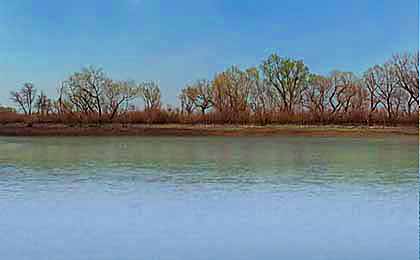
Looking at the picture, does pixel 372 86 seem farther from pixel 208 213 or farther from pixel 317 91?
pixel 208 213

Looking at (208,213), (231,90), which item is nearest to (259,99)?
(231,90)

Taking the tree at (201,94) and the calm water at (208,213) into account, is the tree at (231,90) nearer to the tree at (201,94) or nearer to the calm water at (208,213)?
the tree at (201,94)

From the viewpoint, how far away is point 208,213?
5.49 meters

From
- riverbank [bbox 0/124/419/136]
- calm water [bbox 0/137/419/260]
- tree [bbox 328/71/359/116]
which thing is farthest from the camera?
tree [bbox 328/71/359/116]

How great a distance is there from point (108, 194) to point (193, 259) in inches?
124

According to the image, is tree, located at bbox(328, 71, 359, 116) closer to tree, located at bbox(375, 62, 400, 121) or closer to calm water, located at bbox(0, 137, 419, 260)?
→ tree, located at bbox(375, 62, 400, 121)

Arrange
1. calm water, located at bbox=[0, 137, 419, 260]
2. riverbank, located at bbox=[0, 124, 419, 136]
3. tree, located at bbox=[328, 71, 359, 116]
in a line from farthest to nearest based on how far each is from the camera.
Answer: tree, located at bbox=[328, 71, 359, 116], riverbank, located at bbox=[0, 124, 419, 136], calm water, located at bbox=[0, 137, 419, 260]

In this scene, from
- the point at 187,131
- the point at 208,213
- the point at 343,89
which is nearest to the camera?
the point at 208,213

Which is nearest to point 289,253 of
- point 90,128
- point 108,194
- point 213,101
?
point 108,194

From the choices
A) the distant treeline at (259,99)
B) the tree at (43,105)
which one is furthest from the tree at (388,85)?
the tree at (43,105)

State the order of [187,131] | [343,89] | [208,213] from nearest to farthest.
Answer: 1. [208,213]
2. [187,131]
3. [343,89]

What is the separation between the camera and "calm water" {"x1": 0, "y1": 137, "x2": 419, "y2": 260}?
13.4ft

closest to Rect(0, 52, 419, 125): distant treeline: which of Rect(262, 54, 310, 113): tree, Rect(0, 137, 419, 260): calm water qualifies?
Rect(262, 54, 310, 113): tree

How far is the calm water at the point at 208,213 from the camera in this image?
4.09 m
